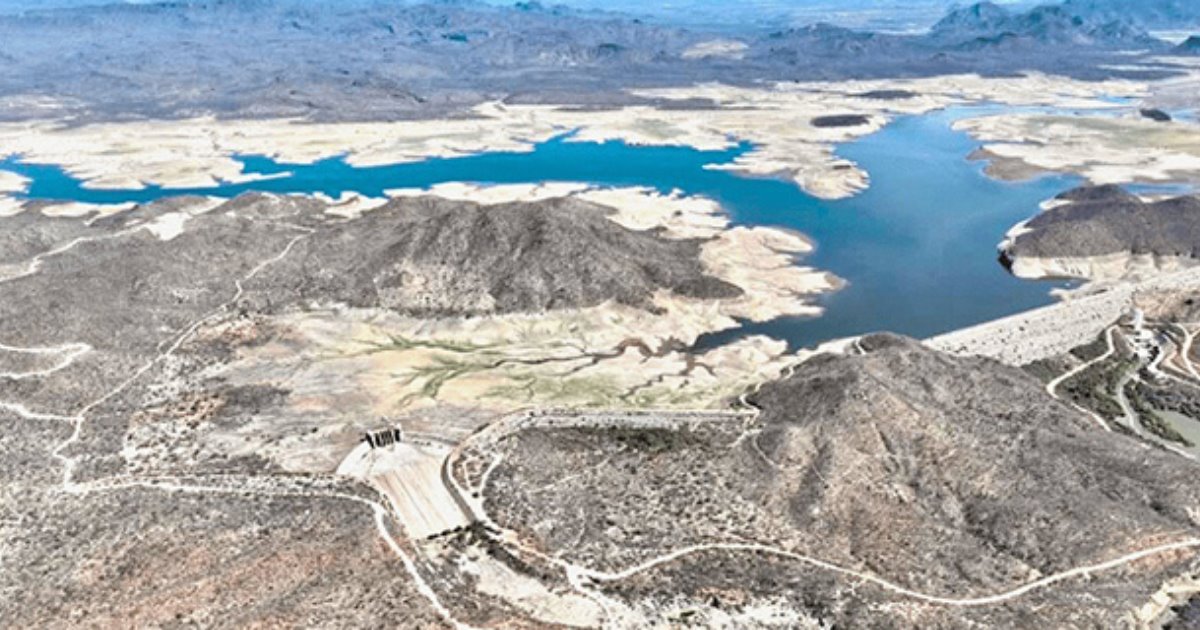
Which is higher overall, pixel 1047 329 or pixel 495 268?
pixel 495 268

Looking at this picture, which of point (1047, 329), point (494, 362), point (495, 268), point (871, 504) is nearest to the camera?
point (871, 504)

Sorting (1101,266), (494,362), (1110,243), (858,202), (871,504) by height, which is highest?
(871,504)

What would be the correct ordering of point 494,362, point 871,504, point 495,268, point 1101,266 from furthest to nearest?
point 1101,266 → point 495,268 → point 494,362 → point 871,504

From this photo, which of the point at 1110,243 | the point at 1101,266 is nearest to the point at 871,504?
the point at 1101,266

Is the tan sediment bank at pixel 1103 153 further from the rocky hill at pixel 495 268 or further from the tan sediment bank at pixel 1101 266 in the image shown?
the rocky hill at pixel 495 268

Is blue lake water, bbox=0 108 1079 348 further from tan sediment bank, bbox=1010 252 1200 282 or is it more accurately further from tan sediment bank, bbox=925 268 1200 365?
tan sediment bank, bbox=925 268 1200 365

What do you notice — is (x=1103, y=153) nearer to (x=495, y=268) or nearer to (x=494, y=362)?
(x=495, y=268)

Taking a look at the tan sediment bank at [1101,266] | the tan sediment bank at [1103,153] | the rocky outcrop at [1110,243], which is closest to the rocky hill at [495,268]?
the tan sediment bank at [1101,266]

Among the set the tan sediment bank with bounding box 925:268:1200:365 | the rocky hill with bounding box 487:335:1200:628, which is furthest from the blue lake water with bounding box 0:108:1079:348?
the rocky hill with bounding box 487:335:1200:628
